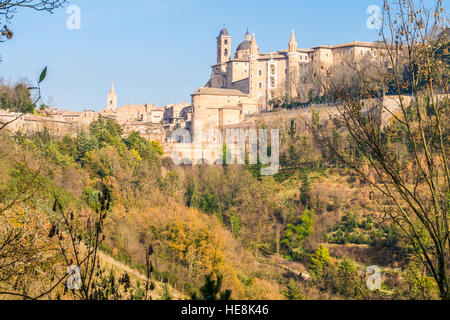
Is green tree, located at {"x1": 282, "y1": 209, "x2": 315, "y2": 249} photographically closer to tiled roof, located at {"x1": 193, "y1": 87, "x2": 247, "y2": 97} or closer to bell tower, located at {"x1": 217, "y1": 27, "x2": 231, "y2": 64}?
tiled roof, located at {"x1": 193, "y1": 87, "x2": 247, "y2": 97}

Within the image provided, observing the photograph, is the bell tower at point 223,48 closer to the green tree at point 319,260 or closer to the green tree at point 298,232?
the green tree at point 298,232

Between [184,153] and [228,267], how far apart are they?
2482 cm

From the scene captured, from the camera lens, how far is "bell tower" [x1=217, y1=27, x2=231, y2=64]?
70875mm

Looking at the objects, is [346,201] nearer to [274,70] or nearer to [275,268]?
[275,268]

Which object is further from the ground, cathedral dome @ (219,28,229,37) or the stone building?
cathedral dome @ (219,28,229,37)

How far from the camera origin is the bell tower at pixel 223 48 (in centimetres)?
7088

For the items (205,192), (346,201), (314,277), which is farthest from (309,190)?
(314,277)

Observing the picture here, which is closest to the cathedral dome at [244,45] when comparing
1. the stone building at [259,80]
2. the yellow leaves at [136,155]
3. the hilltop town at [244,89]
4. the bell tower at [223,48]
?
the hilltop town at [244,89]

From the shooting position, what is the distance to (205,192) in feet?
114

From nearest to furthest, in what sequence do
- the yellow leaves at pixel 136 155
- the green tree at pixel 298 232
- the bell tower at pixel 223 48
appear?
the green tree at pixel 298 232, the yellow leaves at pixel 136 155, the bell tower at pixel 223 48

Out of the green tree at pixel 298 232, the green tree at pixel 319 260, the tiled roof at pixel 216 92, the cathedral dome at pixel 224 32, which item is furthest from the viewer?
the cathedral dome at pixel 224 32

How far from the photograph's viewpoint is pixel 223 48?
71.6 m

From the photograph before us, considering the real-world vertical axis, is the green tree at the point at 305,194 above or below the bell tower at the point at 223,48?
below

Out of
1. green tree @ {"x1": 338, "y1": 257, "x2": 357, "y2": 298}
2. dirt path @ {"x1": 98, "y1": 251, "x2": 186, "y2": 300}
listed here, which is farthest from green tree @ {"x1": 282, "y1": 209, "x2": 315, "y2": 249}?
dirt path @ {"x1": 98, "y1": 251, "x2": 186, "y2": 300}
